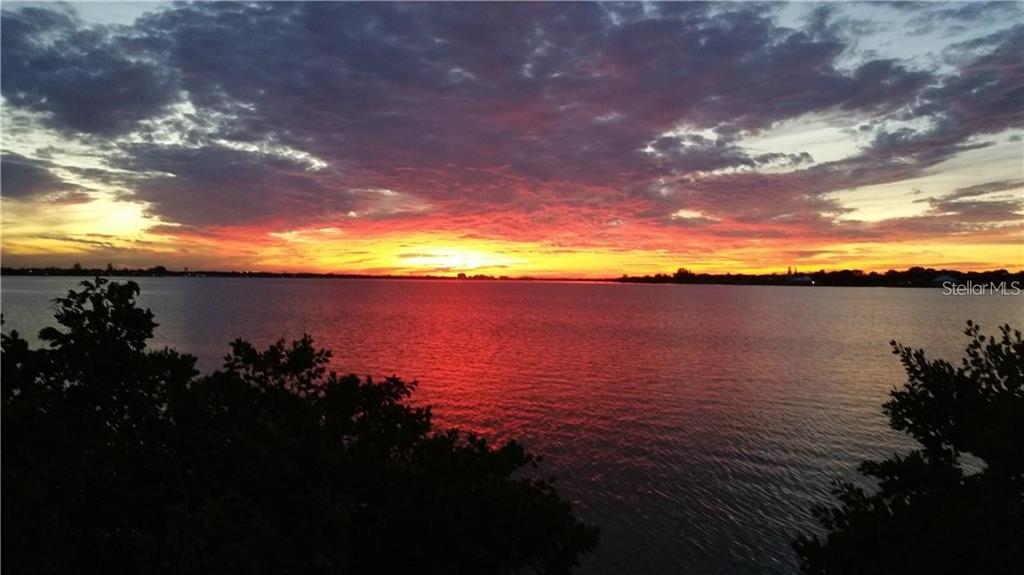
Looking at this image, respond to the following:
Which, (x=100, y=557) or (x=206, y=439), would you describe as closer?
(x=100, y=557)

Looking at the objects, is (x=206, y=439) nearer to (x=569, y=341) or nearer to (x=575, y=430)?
(x=575, y=430)

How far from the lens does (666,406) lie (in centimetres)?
4634

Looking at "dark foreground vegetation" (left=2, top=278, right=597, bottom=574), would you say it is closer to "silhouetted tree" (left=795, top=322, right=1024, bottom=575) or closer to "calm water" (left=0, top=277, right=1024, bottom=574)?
"silhouetted tree" (left=795, top=322, right=1024, bottom=575)

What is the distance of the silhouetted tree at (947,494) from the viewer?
1280 centimetres

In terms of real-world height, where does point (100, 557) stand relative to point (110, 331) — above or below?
below

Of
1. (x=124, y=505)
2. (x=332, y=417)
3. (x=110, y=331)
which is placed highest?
(x=110, y=331)

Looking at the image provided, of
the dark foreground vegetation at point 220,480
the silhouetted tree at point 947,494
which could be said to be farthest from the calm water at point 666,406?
the dark foreground vegetation at point 220,480

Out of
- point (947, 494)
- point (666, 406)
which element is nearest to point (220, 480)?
point (947, 494)

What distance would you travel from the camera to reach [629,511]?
88.3 feet

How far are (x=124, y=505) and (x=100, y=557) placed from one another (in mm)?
893

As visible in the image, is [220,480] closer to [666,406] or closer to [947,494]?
[947,494]

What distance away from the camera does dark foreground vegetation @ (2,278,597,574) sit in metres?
8.32

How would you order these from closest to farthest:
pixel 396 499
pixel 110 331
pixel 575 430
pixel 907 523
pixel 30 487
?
pixel 30 487, pixel 396 499, pixel 110 331, pixel 907 523, pixel 575 430

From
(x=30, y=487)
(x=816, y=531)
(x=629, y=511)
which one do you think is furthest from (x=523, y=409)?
(x=30, y=487)
